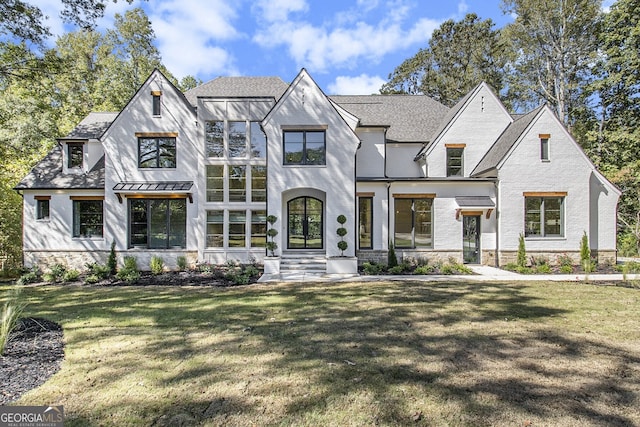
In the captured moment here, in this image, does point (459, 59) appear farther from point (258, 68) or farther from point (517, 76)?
point (258, 68)

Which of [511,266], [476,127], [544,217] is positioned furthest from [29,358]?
[476,127]

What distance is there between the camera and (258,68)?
23.7 meters

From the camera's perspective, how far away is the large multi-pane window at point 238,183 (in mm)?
15906

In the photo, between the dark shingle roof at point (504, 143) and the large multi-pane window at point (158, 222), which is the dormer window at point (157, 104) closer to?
the large multi-pane window at point (158, 222)

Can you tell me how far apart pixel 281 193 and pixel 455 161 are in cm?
975

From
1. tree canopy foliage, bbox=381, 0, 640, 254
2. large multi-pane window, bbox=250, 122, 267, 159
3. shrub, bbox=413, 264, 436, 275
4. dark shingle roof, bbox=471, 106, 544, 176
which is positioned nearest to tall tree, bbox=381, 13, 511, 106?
tree canopy foliage, bbox=381, 0, 640, 254

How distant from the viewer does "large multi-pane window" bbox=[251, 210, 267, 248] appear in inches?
625

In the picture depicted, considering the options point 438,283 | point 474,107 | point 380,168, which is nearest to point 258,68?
point 380,168

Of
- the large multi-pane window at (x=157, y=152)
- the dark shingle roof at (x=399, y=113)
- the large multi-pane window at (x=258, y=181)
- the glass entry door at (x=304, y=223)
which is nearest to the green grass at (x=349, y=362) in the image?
the glass entry door at (x=304, y=223)

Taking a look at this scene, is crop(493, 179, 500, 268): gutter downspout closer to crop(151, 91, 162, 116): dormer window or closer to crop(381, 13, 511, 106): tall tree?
crop(151, 91, 162, 116): dormer window

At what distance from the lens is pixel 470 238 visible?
1598cm

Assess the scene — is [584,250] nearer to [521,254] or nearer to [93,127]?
[521,254]

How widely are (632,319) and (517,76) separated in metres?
29.5

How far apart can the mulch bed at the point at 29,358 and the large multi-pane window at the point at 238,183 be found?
32.1 ft
